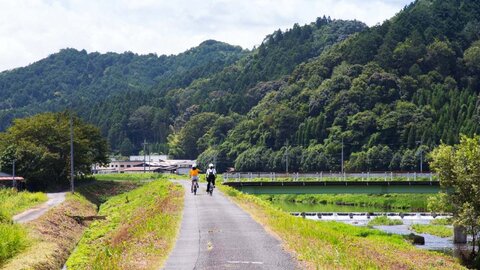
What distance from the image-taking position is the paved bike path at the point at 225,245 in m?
18.8

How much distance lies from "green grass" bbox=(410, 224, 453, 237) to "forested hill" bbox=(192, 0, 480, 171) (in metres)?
62.8

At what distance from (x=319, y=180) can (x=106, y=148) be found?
127ft

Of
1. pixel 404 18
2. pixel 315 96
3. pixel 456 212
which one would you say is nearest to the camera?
pixel 456 212

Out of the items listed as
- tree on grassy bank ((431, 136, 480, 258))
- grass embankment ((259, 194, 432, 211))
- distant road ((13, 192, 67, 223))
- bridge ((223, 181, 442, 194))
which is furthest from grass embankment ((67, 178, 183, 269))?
grass embankment ((259, 194, 432, 211))

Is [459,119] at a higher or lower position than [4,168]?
higher

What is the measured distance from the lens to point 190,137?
196875mm

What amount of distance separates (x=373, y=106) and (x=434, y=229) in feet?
283

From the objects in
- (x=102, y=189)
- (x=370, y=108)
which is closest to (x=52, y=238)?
(x=102, y=189)

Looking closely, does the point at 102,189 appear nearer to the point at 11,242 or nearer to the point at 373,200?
the point at 373,200

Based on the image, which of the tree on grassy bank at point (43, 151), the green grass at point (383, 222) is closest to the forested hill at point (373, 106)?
the green grass at point (383, 222)

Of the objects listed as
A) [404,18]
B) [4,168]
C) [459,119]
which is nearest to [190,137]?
[404,18]

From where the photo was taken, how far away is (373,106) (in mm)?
145375

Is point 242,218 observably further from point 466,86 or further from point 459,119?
point 466,86

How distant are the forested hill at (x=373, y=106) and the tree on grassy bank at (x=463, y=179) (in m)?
81.7
